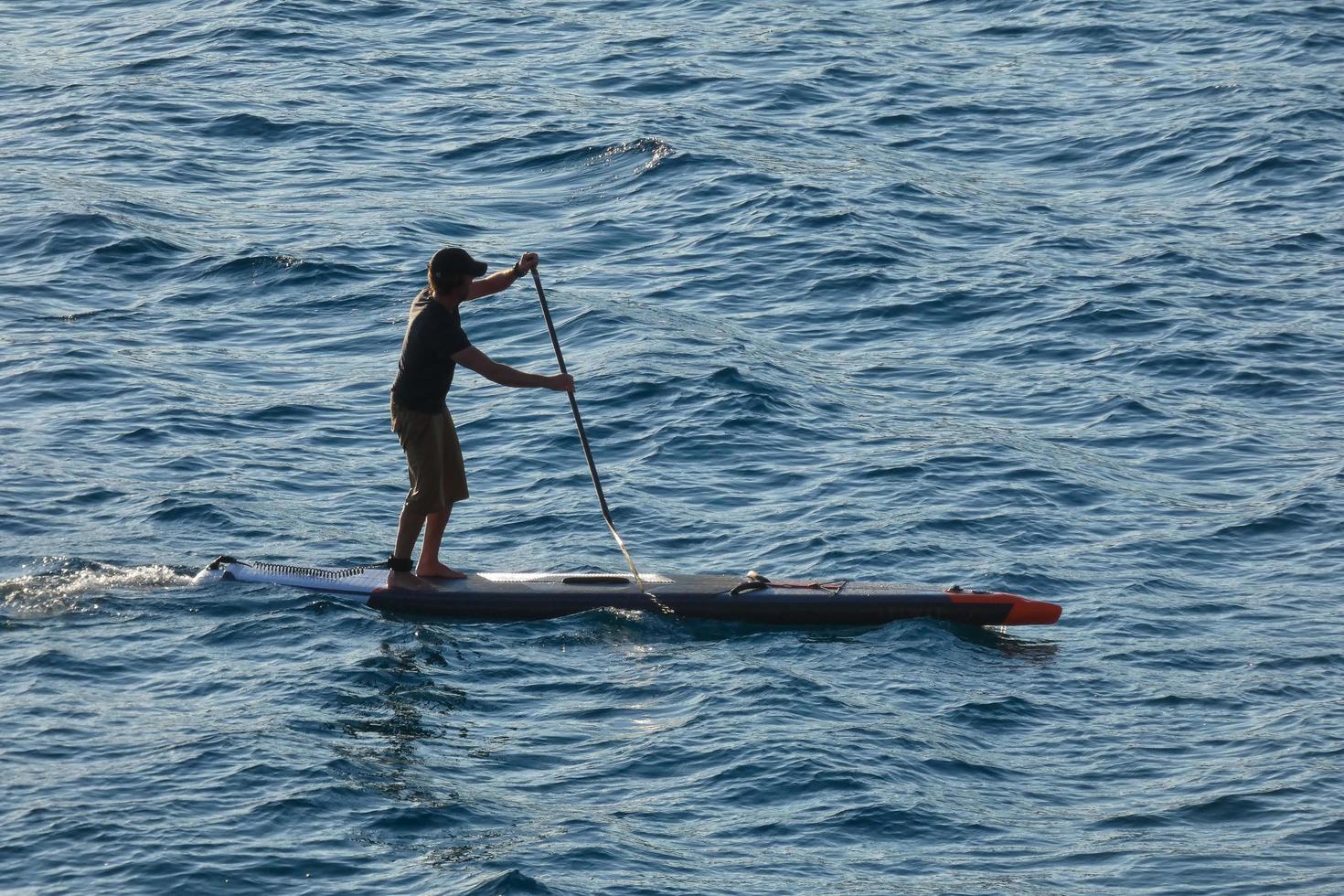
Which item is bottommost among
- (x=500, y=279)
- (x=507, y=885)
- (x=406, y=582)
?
(x=507, y=885)

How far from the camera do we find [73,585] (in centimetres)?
1229

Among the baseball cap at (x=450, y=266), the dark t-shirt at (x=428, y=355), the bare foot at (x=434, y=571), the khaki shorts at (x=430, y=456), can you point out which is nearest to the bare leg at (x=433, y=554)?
the bare foot at (x=434, y=571)

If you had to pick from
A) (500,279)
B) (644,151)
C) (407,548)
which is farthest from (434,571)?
(644,151)

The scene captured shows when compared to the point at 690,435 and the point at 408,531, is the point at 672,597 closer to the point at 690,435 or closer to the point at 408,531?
the point at 408,531

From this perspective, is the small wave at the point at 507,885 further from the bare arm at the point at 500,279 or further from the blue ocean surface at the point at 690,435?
the bare arm at the point at 500,279

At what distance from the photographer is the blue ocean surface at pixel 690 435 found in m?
9.70

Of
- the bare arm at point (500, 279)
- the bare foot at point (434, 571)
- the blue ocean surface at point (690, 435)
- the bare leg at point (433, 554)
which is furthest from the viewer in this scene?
the bare foot at point (434, 571)

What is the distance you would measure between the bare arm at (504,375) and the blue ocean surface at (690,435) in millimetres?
1683

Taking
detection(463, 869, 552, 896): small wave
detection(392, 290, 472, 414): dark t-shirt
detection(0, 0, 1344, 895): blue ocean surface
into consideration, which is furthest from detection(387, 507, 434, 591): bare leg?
detection(463, 869, 552, 896): small wave

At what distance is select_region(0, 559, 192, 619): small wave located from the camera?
12.0 meters

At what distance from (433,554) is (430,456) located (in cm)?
81

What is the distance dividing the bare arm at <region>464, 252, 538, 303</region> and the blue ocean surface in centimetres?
222

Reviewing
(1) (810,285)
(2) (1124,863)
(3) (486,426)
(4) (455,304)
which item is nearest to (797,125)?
(1) (810,285)

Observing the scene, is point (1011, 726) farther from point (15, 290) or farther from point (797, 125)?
point (797, 125)
